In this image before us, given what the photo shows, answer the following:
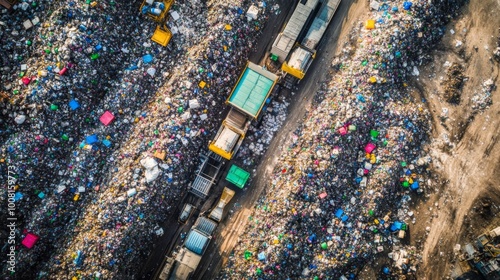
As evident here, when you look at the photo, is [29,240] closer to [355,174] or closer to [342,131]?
[342,131]

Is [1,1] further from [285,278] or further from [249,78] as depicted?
[285,278]

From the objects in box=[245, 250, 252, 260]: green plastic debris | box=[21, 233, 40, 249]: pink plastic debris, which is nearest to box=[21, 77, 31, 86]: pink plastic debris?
box=[21, 233, 40, 249]: pink plastic debris

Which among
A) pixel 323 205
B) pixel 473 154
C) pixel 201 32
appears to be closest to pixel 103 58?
A: pixel 201 32

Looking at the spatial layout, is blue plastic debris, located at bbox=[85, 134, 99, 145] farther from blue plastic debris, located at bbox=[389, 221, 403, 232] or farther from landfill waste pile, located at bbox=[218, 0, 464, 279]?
blue plastic debris, located at bbox=[389, 221, 403, 232]

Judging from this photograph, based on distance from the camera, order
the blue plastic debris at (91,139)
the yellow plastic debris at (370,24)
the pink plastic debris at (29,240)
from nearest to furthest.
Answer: the pink plastic debris at (29,240) → the blue plastic debris at (91,139) → the yellow plastic debris at (370,24)

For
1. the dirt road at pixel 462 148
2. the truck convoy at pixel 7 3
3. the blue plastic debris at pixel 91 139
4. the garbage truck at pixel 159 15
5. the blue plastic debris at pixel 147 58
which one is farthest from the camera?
the dirt road at pixel 462 148

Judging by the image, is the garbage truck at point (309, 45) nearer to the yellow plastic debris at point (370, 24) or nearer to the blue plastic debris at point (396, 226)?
the yellow plastic debris at point (370, 24)

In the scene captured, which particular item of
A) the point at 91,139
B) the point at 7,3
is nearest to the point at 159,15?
the point at 91,139

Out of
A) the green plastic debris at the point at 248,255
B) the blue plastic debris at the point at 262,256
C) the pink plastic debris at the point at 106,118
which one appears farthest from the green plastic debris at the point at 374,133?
the pink plastic debris at the point at 106,118
